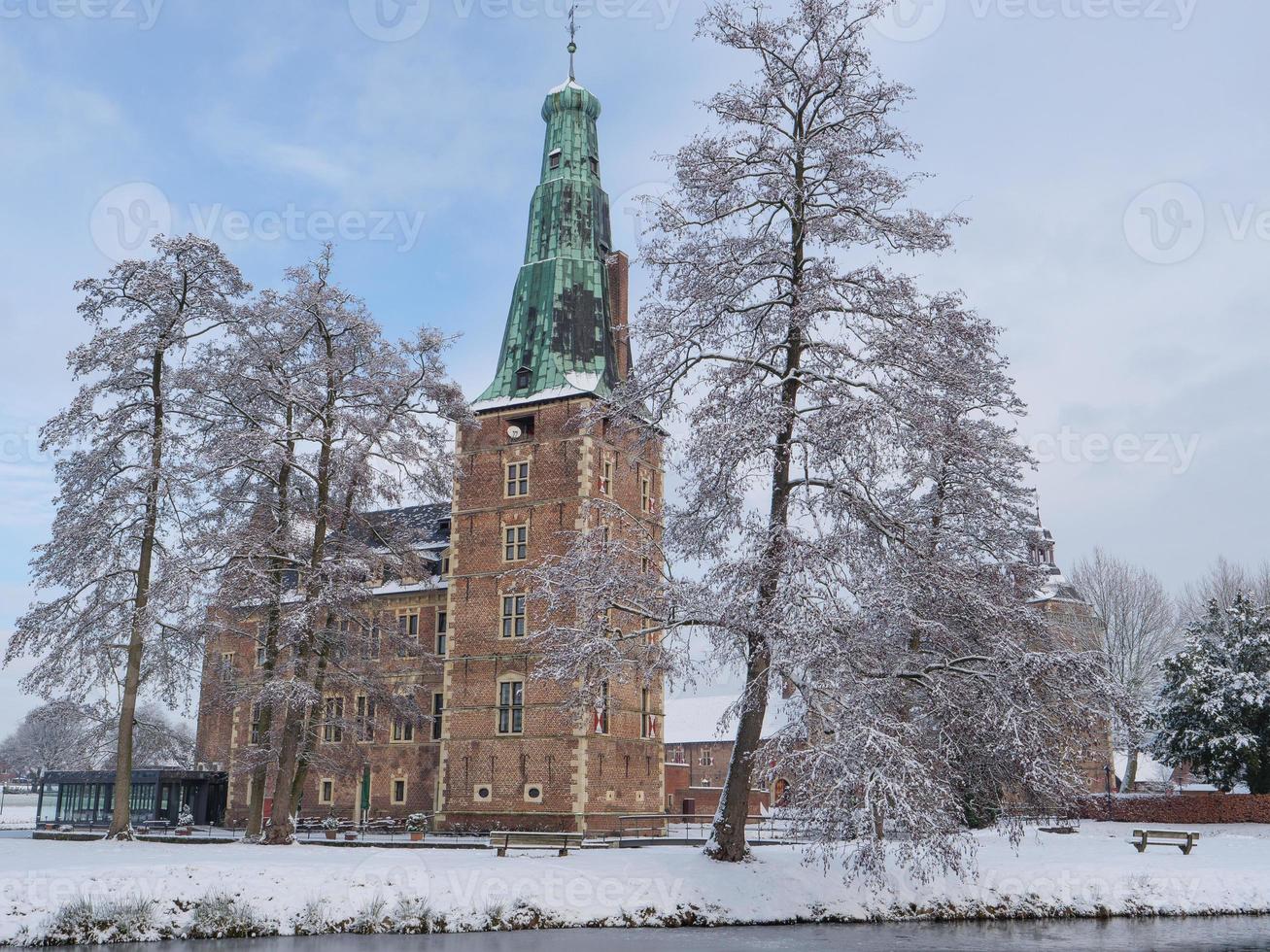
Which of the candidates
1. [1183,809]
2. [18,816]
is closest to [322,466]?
[1183,809]

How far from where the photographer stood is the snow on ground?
47.7 m

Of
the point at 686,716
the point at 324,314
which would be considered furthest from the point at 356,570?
the point at 686,716

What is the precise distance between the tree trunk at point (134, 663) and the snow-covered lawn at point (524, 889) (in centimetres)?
135

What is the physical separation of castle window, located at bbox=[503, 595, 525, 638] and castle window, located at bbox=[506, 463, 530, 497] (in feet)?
12.7

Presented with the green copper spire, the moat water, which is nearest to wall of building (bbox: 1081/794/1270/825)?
the moat water

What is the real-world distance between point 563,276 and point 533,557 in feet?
36.0

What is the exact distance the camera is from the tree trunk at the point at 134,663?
2644cm

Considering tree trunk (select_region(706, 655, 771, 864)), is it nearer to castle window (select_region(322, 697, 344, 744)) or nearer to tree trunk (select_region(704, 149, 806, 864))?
tree trunk (select_region(704, 149, 806, 864))

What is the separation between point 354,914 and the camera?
59.3 ft

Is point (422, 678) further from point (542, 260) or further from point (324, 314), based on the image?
point (324, 314)

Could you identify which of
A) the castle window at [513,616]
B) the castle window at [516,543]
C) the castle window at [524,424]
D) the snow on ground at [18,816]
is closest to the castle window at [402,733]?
the castle window at [513,616]

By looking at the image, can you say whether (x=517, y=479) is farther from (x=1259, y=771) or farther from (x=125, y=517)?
(x=1259, y=771)

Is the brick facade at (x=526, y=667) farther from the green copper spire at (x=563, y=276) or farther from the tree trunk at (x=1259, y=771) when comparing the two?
the tree trunk at (x=1259, y=771)

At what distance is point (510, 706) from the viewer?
38844 millimetres
